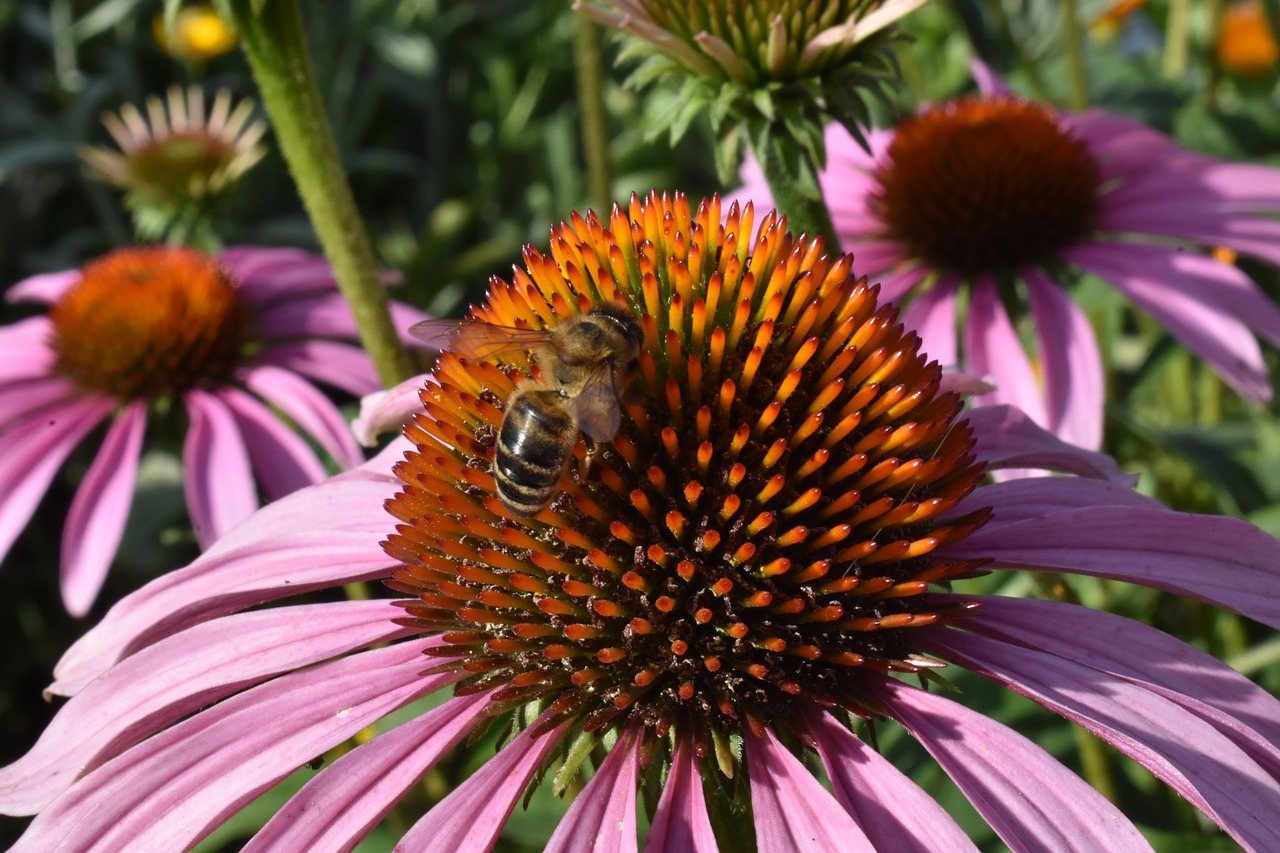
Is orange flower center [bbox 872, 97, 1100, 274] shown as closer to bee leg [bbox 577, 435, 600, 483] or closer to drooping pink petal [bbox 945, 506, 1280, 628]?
drooping pink petal [bbox 945, 506, 1280, 628]

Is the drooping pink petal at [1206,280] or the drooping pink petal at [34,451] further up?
the drooping pink petal at [34,451]

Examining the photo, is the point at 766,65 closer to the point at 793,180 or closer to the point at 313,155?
the point at 793,180

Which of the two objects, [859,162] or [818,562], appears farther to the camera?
[859,162]

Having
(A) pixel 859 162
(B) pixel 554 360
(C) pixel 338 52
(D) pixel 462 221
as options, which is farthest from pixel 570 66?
(B) pixel 554 360

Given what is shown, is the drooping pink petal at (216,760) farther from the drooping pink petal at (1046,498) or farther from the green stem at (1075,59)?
the green stem at (1075,59)

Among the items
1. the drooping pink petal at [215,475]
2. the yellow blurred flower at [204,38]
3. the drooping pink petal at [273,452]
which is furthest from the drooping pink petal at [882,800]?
the yellow blurred flower at [204,38]

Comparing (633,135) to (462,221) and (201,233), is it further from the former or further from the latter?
(201,233)

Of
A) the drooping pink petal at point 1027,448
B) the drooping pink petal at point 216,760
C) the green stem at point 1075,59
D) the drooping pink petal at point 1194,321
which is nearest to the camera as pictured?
the drooping pink petal at point 216,760
